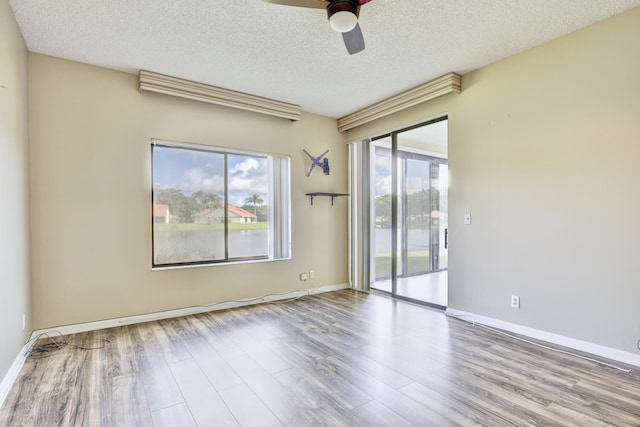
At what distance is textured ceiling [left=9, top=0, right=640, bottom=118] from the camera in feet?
7.77

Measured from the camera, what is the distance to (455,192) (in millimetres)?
3627

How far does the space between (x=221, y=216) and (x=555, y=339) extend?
12.6ft

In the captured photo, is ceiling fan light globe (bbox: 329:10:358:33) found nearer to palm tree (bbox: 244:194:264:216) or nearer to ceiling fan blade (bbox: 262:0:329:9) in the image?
ceiling fan blade (bbox: 262:0:329:9)

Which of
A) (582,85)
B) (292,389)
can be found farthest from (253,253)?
(582,85)

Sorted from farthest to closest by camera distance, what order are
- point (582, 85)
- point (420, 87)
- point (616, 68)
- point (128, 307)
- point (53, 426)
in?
point (420, 87)
point (128, 307)
point (582, 85)
point (616, 68)
point (53, 426)

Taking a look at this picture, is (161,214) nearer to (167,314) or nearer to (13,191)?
(167,314)

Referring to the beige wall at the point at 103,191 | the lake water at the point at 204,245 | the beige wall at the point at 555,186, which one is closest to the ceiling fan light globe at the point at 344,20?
the beige wall at the point at 555,186

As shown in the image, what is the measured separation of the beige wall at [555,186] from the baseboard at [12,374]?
3.91 metres

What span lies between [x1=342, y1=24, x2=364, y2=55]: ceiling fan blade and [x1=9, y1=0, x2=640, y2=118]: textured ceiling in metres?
0.29

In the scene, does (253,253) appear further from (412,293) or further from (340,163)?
(412,293)

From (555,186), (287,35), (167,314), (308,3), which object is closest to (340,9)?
(308,3)

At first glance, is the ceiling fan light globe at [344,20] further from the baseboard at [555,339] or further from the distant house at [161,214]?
the baseboard at [555,339]

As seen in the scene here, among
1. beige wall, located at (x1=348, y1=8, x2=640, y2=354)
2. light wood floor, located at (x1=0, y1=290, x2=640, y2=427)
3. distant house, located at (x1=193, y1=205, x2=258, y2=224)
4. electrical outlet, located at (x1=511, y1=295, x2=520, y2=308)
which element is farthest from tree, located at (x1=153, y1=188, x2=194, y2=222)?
electrical outlet, located at (x1=511, y1=295, x2=520, y2=308)

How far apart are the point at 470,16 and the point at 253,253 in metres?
3.59
